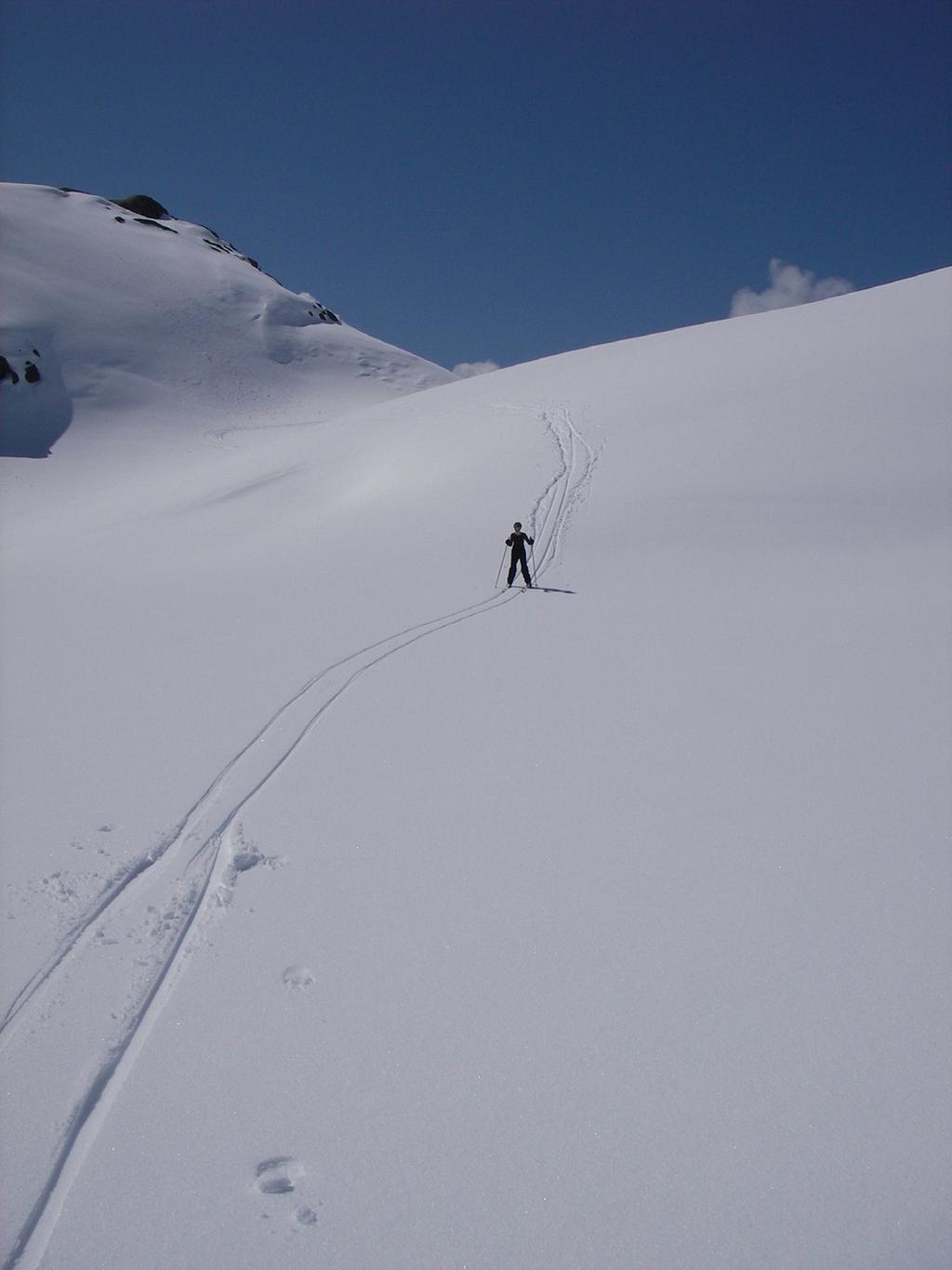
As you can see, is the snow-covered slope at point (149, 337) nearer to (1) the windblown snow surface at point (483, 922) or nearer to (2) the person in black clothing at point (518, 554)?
(2) the person in black clothing at point (518, 554)

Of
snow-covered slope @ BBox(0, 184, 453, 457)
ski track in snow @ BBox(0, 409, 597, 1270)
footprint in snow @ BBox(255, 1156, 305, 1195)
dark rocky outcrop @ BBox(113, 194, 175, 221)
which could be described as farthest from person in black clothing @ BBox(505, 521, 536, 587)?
dark rocky outcrop @ BBox(113, 194, 175, 221)

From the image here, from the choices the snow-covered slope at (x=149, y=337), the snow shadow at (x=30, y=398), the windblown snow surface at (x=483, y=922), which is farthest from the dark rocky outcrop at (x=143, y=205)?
the windblown snow surface at (x=483, y=922)

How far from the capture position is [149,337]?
188ft

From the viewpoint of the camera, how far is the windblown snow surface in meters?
3.73

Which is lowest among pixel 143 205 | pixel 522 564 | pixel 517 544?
pixel 522 564

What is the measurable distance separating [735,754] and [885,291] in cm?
2925

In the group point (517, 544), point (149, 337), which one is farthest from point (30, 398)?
point (517, 544)

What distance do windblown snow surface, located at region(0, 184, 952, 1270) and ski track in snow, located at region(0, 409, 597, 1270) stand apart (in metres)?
0.02

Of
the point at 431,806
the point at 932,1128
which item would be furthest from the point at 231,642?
the point at 932,1128

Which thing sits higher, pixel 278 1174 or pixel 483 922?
pixel 483 922

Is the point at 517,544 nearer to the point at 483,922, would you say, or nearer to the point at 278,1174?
the point at 483,922

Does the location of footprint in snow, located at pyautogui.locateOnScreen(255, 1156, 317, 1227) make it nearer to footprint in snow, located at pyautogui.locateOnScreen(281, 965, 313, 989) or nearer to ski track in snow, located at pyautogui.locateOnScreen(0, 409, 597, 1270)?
ski track in snow, located at pyautogui.locateOnScreen(0, 409, 597, 1270)

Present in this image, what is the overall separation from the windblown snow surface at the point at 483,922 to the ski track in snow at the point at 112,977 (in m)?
0.02

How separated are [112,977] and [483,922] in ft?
7.46
